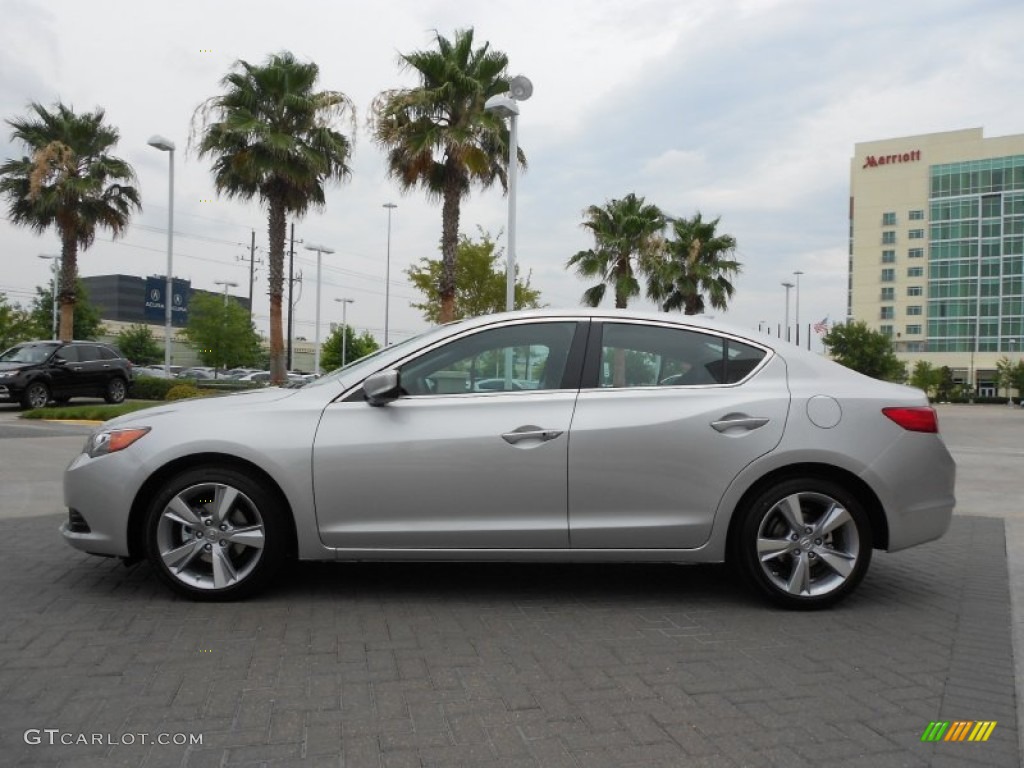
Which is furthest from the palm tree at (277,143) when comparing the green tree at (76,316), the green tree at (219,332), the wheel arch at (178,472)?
the green tree at (76,316)

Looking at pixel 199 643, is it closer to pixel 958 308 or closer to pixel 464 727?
pixel 464 727

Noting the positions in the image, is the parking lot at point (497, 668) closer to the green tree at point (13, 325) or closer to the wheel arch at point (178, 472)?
the wheel arch at point (178, 472)

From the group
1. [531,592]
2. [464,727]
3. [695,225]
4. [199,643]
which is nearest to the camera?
[464,727]

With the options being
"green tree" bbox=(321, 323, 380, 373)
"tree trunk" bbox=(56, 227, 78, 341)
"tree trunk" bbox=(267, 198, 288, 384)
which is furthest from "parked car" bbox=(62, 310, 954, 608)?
"green tree" bbox=(321, 323, 380, 373)

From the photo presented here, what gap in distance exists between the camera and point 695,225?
3603cm

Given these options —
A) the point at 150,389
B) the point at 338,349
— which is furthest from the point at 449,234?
the point at 338,349

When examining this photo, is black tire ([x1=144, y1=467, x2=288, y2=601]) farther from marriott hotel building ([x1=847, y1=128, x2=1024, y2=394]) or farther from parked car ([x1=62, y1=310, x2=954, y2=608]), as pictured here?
marriott hotel building ([x1=847, y1=128, x2=1024, y2=394])

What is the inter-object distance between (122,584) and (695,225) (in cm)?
3372

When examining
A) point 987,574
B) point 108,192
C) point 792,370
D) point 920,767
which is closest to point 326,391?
point 792,370

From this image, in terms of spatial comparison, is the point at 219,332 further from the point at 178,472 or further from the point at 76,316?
the point at 178,472

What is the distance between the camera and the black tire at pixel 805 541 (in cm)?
434

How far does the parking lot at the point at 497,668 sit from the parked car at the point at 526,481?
31 centimetres

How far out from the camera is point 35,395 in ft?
67.0

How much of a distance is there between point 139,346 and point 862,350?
59.1 m
